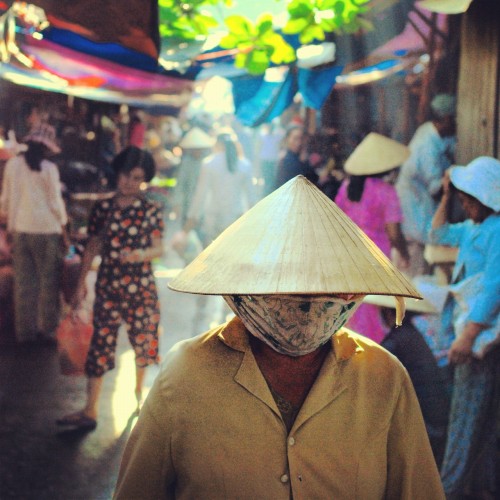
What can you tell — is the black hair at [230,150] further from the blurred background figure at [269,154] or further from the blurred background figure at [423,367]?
the blurred background figure at [423,367]

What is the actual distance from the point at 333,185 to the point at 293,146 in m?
0.73

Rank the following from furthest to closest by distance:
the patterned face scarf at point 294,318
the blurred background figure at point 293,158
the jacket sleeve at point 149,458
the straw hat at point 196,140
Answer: the straw hat at point 196,140, the blurred background figure at point 293,158, the jacket sleeve at point 149,458, the patterned face scarf at point 294,318

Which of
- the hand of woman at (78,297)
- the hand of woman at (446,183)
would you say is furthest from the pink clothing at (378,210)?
the hand of woman at (78,297)

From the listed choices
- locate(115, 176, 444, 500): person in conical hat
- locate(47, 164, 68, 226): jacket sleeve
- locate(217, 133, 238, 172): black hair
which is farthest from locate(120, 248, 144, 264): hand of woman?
locate(115, 176, 444, 500): person in conical hat

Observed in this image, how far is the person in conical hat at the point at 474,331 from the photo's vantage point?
3611 mm

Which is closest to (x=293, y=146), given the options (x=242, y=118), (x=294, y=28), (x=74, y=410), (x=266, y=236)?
(x=242, y=118)

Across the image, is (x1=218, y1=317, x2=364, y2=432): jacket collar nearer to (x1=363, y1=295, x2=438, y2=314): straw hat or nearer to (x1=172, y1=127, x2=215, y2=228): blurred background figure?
(x1=363, y1=295, x2=438, y2=314): straw hat

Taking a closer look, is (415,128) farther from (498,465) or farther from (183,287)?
(183,287)

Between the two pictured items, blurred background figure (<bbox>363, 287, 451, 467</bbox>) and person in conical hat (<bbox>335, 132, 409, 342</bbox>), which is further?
person in conical hat (<bbox>335, 132, 409, 342</bbox>)

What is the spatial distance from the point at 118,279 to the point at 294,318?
274 centimetres

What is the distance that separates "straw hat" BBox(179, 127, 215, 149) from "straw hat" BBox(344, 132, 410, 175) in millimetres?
1599

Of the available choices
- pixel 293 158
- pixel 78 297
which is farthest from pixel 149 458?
pixel 293 158

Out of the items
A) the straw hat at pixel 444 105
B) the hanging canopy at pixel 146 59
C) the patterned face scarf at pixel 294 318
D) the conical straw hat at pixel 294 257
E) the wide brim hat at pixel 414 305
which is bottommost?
the wide brim hat at pixel 414 305

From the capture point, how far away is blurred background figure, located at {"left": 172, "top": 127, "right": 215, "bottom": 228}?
199 inches
